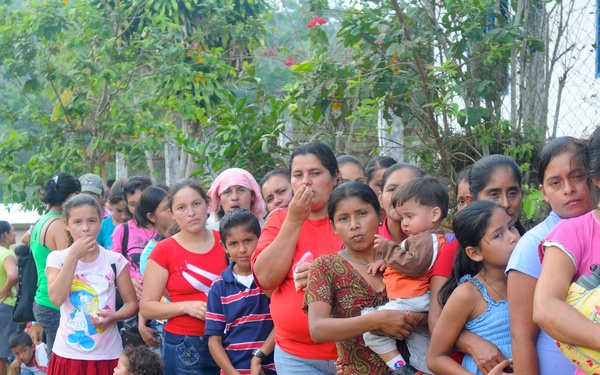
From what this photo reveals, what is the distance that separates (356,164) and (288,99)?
3.87ft

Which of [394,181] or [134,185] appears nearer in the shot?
[394,181]

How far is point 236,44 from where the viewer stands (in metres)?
10.4

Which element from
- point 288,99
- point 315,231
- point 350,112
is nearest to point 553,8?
point 350,112

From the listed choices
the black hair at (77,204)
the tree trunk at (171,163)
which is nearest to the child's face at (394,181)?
the black hair at (77,204)

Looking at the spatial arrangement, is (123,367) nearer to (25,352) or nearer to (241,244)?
(241,244)

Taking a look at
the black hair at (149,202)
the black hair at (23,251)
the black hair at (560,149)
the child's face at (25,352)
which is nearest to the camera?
the black hair at (560,149)

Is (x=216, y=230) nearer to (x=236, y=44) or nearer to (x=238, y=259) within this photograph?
(x=238, y=259)

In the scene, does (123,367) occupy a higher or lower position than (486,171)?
lower

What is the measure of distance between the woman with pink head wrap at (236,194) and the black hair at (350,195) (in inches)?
58.1

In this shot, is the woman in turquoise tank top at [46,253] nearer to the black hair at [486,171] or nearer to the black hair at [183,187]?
the black hair at [183,187]

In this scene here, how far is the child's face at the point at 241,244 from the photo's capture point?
4.33 m

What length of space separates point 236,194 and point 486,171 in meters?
1.97

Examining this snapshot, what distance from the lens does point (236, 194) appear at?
496 cm

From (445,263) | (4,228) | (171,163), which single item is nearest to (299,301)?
(445,263)
